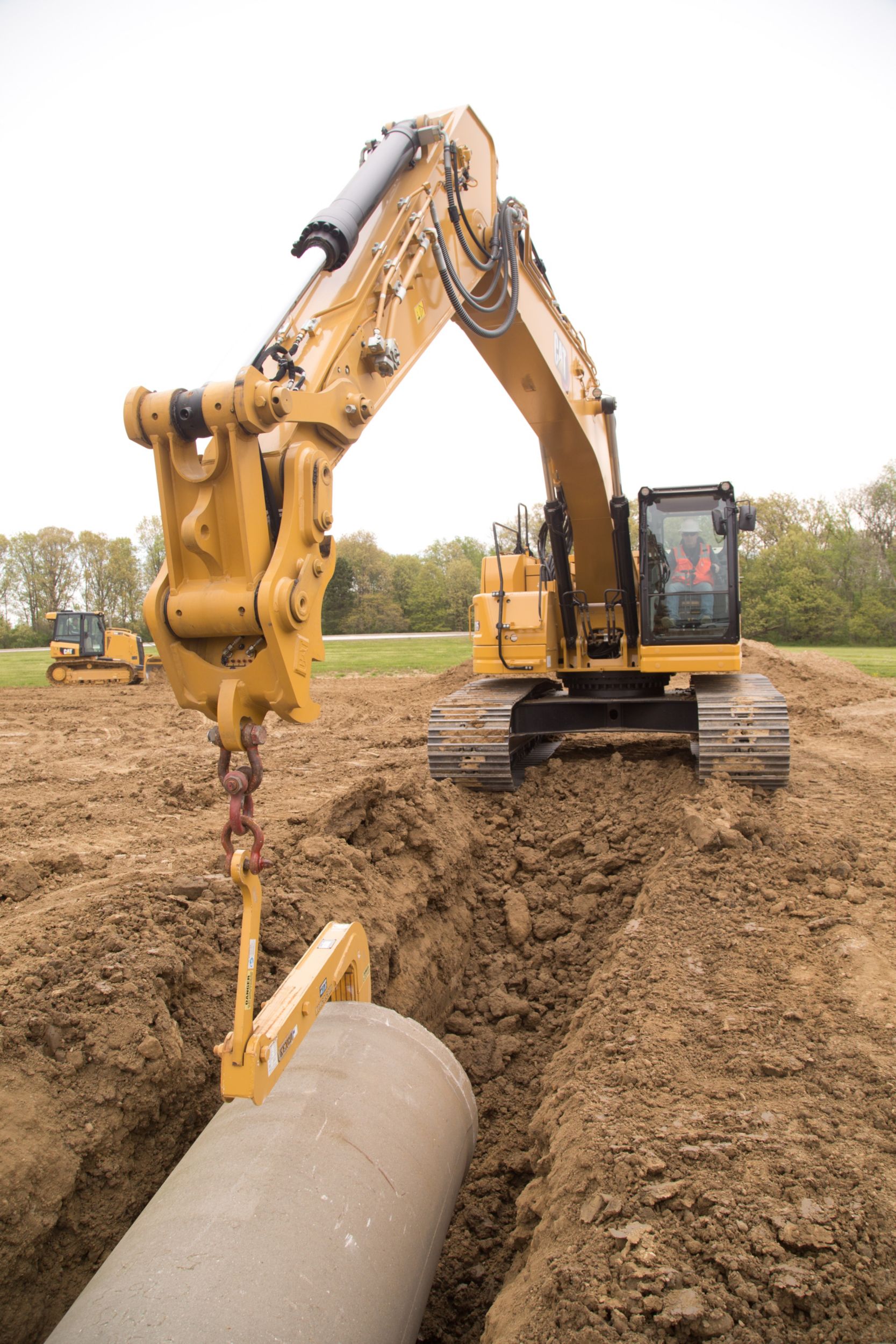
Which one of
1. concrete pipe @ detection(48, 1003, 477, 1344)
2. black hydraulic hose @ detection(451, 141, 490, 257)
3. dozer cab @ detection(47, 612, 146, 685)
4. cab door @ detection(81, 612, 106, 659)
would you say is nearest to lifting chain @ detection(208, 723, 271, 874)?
concrete pipe @ detection(48, 1003, 477, 1344)

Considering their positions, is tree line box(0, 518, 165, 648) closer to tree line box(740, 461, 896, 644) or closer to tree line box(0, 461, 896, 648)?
tree line box(0, 461, 896, 648)

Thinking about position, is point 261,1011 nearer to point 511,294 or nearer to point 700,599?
point 511,294

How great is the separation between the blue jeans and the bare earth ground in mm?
1548

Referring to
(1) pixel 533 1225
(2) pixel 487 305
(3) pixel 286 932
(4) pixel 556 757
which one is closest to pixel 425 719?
(4) pixel 556 757

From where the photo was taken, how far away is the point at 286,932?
13.2 feet

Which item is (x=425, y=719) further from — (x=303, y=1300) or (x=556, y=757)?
(x=303, y=1300)

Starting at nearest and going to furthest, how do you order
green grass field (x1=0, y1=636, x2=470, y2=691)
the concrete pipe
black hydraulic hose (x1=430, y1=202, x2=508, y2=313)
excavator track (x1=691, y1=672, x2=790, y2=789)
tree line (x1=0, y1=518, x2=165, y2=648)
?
the concrete pipe → black hydraulic hose (x1=430, y1=202, x2=508, y2=313) → excavator track (x1=691, y1=672, x2=790, y2=789) → green grass field (x1=0, y1=636, x2=470, y2=691) → tree line (x1=0, y1=518, x2=165, y2=648)

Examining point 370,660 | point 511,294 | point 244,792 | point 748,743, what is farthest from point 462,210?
point 370,660

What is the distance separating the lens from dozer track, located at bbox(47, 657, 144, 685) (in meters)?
23.4

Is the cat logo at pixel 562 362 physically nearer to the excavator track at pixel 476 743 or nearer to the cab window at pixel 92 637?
the excavator track at pixel 476 743

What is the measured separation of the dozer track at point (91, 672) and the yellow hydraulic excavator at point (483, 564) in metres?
17.1

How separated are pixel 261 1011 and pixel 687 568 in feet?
20.9

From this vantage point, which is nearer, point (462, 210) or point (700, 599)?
point (462, 210)

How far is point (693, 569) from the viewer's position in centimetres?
807
